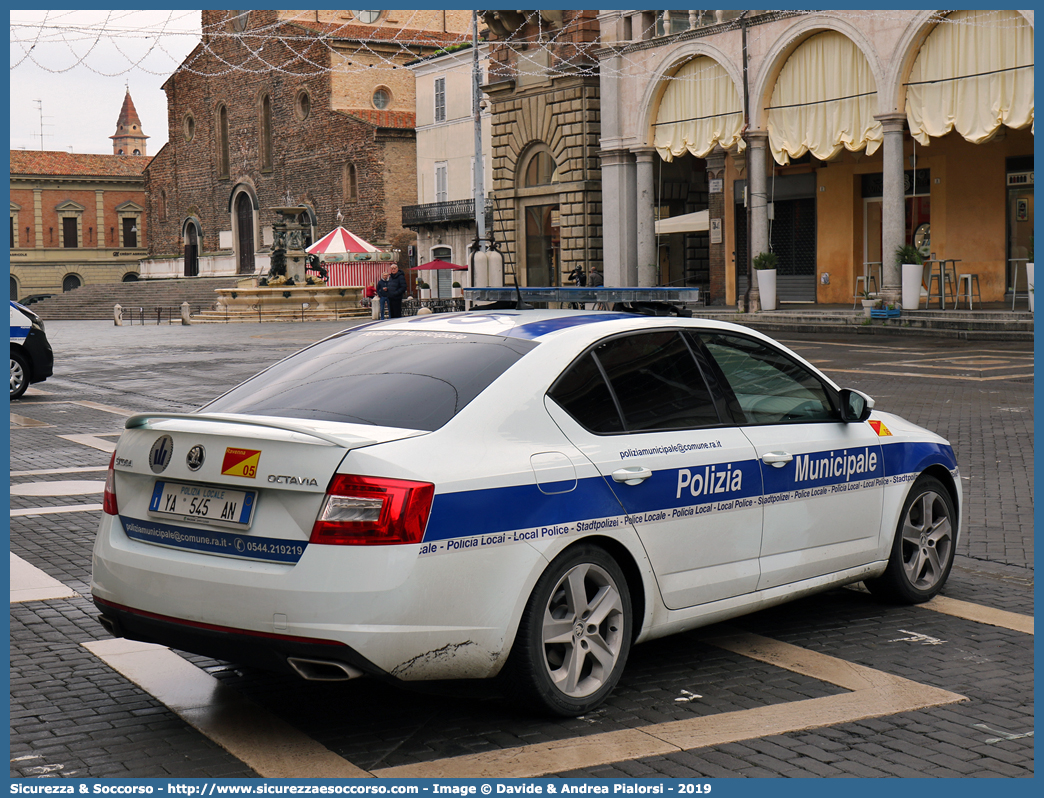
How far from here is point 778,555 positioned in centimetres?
553

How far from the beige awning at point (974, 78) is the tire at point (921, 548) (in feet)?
73.7

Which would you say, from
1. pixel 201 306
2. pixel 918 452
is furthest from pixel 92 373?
pixel 201 306

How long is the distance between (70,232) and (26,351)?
297 ft

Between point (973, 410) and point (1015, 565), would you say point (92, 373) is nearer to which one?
point (973, 410)

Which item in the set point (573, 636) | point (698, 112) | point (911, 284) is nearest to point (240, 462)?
point (573, 636)

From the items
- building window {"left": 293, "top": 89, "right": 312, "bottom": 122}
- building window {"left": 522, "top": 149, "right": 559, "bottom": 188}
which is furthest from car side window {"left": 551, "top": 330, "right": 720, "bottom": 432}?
building window {"left": 293, "top": 89, "right": 312, "bottom": 122}

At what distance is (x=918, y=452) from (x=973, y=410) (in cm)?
861

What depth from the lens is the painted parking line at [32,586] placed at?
6.65 m

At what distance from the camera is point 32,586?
688 centimetres

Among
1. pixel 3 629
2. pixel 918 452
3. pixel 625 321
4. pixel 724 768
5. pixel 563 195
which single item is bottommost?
pixel 724 768

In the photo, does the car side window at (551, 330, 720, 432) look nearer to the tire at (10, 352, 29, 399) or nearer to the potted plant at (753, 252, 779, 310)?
the tire at (10, 352, 29, 399)

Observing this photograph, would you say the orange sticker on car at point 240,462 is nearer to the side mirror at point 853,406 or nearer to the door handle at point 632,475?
the door handle at point 632,475

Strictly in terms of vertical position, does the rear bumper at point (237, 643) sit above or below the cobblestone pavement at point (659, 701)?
above

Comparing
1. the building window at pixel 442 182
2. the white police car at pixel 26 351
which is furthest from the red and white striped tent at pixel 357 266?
the white police car at pixel 26 351
